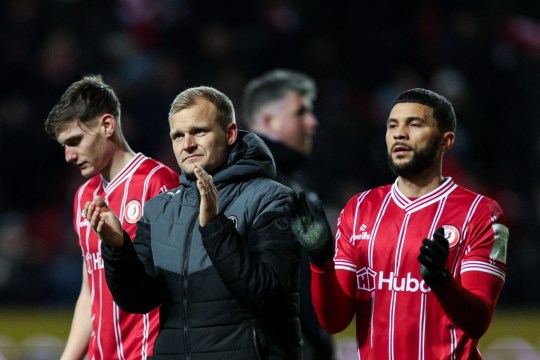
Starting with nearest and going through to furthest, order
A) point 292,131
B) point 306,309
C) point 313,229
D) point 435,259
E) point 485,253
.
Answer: point 435,259 < point 313,229 < point 485,253 < point 306,309 < point 292,131

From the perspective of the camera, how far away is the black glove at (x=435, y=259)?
3.55 metres

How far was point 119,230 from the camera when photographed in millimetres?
3939

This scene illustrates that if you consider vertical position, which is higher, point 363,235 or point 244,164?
point 244,164

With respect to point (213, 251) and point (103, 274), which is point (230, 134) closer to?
point (213, 251)

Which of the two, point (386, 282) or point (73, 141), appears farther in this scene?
point (73, 141)

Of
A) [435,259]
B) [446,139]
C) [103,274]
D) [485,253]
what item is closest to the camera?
[435,259]

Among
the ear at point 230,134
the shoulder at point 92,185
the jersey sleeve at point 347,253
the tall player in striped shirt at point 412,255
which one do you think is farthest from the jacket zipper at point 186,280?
the shoulder at point 92,185

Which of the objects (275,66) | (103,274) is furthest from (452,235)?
(275,66)

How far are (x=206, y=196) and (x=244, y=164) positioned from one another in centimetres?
35

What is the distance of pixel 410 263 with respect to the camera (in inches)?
157

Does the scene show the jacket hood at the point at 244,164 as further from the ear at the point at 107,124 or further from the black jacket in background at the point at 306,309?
the black jacket in background at the point at 306,309

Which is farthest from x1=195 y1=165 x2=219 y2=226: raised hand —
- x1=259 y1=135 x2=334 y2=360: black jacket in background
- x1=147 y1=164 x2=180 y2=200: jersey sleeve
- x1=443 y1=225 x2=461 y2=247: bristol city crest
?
x1=259 y1=135 x2=334 y2=360: black jacket in background

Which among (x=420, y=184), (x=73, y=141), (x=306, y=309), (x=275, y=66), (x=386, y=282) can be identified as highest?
(x=275, y=66)

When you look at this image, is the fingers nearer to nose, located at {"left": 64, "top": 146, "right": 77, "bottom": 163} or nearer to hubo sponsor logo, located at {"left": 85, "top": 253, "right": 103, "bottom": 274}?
hubo sponsor logo, located at {"left": 85, "top": 253, "right": 103, "bottom": 274}
